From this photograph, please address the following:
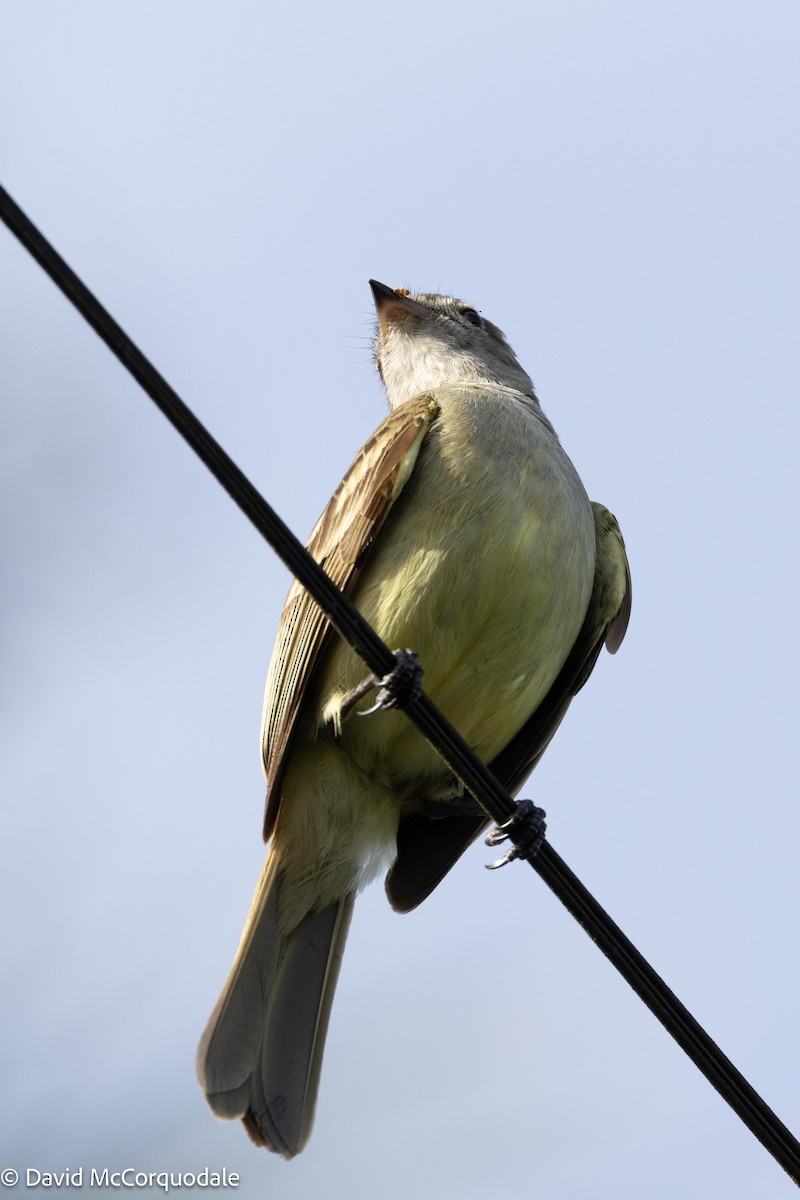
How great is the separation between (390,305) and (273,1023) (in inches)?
181

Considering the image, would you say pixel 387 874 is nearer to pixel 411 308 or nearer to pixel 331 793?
pixel 331 793

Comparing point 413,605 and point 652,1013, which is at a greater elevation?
point 413,605

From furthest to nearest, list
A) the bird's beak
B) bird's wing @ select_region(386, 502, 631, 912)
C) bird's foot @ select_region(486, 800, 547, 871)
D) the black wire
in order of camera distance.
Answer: the bird's beak → bird's wing @ select_region(386, 502, 631, 912) → bird's foot @ select_region(486, 800, 547, 871) → the black wire

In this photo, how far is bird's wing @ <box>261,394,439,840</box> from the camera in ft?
19.4

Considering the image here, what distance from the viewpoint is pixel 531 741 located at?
684cm

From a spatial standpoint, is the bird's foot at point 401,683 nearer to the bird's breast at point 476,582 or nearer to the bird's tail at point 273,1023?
the bird's breast at point 476,582

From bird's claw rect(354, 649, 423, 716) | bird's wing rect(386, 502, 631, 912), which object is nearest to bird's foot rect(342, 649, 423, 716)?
bird's claw rect(354, 649, 423, 716)

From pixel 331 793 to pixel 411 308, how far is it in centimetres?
368

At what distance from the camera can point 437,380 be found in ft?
26.8

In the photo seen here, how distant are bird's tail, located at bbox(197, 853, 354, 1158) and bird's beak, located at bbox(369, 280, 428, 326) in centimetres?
384

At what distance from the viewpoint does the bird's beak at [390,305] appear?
338 inches

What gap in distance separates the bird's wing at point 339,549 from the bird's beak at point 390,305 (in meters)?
2.20

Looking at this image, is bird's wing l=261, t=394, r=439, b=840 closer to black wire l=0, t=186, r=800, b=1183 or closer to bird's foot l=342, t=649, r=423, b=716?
bird's foot l=342, t=649, r=423, b=716

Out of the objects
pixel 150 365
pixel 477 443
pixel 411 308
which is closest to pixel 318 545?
pixel 477 443
